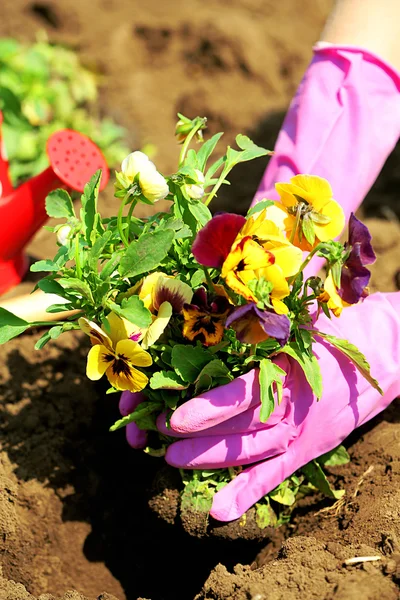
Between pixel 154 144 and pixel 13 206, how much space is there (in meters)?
1.07

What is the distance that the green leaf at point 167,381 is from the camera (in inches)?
46.3

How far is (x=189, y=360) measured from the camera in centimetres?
119

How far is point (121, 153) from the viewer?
260 cm

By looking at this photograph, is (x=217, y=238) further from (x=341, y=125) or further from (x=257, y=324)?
(x=341, y=125)

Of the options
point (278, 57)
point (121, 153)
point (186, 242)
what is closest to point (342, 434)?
point (186, 242)

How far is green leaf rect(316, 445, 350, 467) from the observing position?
4.82ft

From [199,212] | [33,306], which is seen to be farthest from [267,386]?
[33,306]

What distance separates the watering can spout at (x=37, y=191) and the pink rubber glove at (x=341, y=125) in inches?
17.3

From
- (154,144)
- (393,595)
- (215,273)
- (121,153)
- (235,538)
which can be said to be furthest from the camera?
(154,144)

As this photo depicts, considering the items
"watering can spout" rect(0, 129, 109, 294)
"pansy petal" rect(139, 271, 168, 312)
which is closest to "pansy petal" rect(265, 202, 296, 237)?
"pansy petal" rect(139, 271, 168, 312)

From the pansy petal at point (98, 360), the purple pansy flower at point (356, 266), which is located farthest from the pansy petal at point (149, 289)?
the purple pansy flower at point (356, 266)

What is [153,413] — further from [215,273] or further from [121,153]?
[121,153]

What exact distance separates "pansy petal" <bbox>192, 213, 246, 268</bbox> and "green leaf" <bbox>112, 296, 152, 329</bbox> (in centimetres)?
12

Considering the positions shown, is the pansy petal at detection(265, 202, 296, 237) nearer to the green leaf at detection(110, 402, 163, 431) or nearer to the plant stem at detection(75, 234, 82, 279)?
the plant stem at detection(75, 234, 82, 279)
